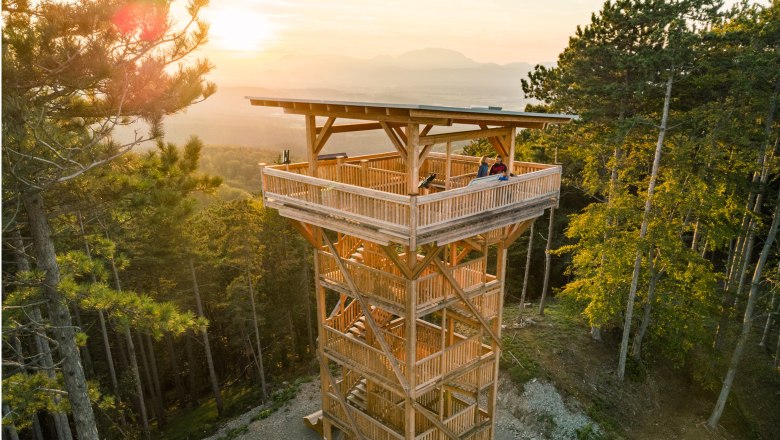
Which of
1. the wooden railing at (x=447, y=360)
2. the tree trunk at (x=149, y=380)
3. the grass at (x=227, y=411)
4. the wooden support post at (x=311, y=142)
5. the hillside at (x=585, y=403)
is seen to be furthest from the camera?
the tree trunk at (x=149, y=380)

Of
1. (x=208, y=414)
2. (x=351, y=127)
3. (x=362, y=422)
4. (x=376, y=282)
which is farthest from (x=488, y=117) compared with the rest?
(x=208, y=414)

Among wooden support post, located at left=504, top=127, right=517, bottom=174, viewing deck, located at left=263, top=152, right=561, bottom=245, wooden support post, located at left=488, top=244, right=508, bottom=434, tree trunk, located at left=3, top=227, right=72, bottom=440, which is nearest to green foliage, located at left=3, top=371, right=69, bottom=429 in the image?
tree trunk, located at left=3, top=227, right=72, bottom=440

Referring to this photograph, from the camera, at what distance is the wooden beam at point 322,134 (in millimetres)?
13039

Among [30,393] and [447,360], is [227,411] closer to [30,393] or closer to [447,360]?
[30,393]

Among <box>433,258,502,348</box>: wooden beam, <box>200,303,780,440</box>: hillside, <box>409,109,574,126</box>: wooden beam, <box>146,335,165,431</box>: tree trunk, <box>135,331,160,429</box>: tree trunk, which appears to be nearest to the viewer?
<box>409,109,574,126</box>: wooden beam

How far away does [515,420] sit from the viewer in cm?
2036

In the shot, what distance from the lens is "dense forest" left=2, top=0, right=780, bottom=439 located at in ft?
35.7

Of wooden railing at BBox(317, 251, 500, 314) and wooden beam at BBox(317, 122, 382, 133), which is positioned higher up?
wooden beam at BBox(317, 122, 382, 133)

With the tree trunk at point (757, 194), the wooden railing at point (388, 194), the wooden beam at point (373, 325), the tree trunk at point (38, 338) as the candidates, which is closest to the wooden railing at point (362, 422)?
the wooden beam at point (373, 325)

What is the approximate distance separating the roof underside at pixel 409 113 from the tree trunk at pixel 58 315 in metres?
6.30

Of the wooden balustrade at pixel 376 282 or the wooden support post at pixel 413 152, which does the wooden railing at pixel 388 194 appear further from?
the wooden balustrade at pixel 376 282

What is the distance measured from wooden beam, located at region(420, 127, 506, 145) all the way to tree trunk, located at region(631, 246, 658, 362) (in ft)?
40.2

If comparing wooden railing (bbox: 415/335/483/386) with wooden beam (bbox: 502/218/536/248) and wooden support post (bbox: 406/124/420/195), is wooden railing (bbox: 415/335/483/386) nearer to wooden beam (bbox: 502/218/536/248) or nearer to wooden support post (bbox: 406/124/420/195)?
wooden beam (bbox: 502/218/536/248)

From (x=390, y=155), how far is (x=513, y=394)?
42.1ft
